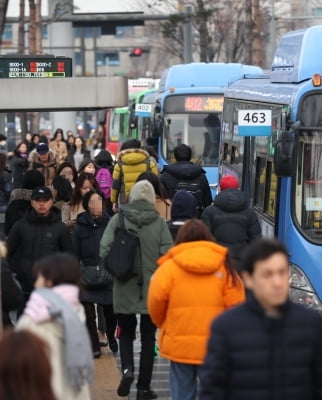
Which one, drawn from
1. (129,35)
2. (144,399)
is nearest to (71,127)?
(144,399)

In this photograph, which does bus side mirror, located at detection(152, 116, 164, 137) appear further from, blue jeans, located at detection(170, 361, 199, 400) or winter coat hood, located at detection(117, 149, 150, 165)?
blue jeans, located at detection(170, 361, 199, 400)

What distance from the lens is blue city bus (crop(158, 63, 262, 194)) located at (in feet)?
73.2

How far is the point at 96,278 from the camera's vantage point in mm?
10531

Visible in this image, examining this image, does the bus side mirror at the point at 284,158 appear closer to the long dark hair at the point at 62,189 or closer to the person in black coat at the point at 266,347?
the long dark hair at the point at 62,189

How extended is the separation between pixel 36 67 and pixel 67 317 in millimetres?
7954

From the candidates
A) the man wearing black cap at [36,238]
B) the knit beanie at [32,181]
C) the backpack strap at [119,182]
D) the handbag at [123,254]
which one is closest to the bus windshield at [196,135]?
the backpack strap at [119,182]

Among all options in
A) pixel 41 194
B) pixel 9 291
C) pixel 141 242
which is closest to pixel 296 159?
pixel 141 242

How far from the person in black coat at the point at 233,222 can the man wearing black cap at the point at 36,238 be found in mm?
1294

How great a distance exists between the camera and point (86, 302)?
10.8 metres

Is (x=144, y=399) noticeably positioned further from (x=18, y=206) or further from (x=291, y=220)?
(x=18, y=206)

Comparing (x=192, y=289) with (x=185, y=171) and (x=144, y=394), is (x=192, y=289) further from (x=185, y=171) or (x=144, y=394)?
(x=185, y=171)

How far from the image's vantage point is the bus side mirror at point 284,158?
9898 mm

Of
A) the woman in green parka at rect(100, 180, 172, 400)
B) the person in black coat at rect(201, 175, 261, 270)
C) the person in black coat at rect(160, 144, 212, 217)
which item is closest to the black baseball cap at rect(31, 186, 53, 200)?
the woman in green parka at rect(100, 180, 172, 400)

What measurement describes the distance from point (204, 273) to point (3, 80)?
15.6 feet
